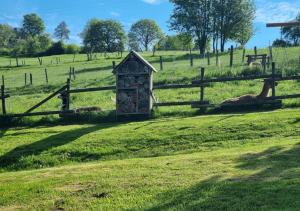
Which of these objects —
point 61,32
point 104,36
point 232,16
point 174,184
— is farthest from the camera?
point 61,32

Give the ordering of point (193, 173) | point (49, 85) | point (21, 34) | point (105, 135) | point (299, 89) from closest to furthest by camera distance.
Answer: point (193, 173)
point (105, 135)
point (299, 89)
point (49, 85)
point (21, 34)

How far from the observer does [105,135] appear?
1700 centimetres

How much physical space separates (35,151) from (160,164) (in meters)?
5.58

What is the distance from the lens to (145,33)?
15312 cm

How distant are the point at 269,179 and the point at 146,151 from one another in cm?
609

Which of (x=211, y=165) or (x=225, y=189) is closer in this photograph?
(x=225, y=189)

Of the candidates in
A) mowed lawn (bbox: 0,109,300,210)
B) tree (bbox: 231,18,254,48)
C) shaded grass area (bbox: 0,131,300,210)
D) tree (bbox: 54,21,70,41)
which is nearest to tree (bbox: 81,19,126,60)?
tree (bbox: 231,18,254,48)

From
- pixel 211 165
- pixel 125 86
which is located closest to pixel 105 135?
pixel 125 86

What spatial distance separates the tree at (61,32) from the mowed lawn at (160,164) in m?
178

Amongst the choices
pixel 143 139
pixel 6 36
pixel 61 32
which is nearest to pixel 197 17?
pixel 143 139

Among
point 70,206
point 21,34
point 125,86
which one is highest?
point 21,34

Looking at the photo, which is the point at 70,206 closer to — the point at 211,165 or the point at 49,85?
the point at 211,165

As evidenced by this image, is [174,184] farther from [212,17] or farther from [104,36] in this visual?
[104,36]

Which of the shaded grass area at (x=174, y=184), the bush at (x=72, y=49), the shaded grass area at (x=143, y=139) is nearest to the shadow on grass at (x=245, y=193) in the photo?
the shaded grass area at (x=174, y=184)
